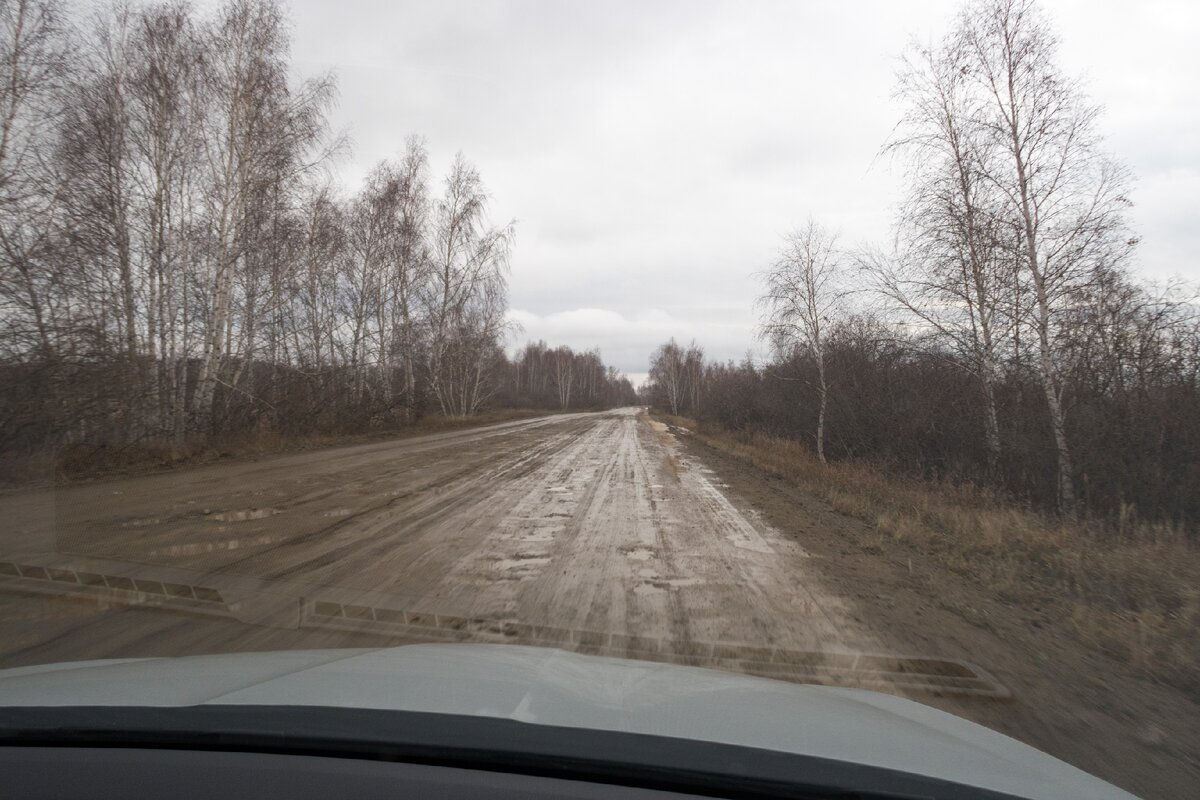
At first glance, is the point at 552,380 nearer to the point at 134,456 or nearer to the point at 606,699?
the point at 134,456

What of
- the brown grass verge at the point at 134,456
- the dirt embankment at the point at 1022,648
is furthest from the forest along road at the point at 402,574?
the brown grass verge at the point at 134,456

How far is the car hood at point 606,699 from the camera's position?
205cm

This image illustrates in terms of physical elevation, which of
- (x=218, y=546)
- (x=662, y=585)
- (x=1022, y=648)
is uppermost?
(x=218, y=546)

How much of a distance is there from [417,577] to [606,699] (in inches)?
158

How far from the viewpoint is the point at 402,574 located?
20.0 feet

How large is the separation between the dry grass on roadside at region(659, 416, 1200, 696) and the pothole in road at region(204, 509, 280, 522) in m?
8.36

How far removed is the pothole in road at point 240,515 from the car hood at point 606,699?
19.2 ft

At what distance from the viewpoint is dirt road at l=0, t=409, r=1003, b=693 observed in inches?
174

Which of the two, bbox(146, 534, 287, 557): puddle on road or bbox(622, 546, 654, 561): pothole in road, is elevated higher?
bbox(146, 534, 287, 557): puddle on road

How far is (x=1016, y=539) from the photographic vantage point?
8289mm

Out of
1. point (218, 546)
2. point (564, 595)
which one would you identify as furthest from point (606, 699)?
point (218, 546)

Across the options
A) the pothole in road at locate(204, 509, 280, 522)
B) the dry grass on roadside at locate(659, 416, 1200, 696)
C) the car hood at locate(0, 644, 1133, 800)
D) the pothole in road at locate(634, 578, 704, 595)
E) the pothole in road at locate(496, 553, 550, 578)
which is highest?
the car hood at locate(0, 644, 1133, 800)

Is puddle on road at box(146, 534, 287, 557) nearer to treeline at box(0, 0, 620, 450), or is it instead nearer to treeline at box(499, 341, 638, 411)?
treeline at box(0, 0, 620, 450)

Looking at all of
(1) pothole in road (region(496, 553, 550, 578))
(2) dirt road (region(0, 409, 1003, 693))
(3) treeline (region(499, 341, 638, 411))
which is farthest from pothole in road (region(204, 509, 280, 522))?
(3) treeline (region(499, 341, 638, 411))
